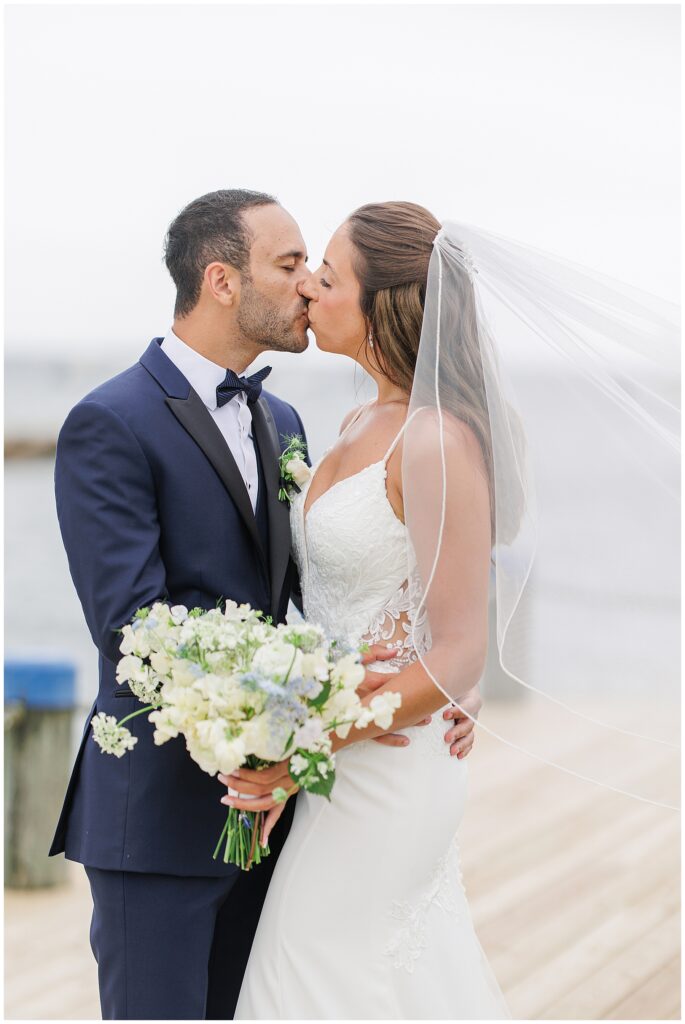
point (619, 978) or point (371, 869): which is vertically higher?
point (371, 869)

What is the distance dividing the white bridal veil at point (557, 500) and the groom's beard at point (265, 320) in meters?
0.43

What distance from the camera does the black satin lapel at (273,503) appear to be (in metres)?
2.57

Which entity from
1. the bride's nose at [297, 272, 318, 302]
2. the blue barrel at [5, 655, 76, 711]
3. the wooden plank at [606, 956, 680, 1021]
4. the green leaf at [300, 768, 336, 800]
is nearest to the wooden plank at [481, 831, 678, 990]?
the wooden plank at [606, 956, 680, 1021]

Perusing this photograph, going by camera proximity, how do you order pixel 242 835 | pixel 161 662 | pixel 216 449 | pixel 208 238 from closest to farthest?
1. pixel 161 662
2. pixel 242 835
3. pixel 216 449
4. pixel 208 238

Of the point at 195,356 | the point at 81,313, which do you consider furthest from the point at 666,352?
the point at 81,313

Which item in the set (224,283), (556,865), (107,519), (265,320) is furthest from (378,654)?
(556,865)

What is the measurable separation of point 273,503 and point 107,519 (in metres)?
0.44

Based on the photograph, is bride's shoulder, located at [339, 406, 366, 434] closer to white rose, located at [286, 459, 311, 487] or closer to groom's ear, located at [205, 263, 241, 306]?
white rose, located at [286, 459, 311, 487]

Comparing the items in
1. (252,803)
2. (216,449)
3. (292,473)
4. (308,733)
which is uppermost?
(216,449)

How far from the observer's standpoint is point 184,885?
8.04 ft

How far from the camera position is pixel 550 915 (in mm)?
4566

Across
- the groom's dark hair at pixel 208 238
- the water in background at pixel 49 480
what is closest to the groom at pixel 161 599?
the groom's dark hair at pixel 208 238

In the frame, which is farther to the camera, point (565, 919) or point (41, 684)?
point (41, 684)

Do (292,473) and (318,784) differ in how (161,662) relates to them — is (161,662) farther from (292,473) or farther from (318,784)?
(292,473)
